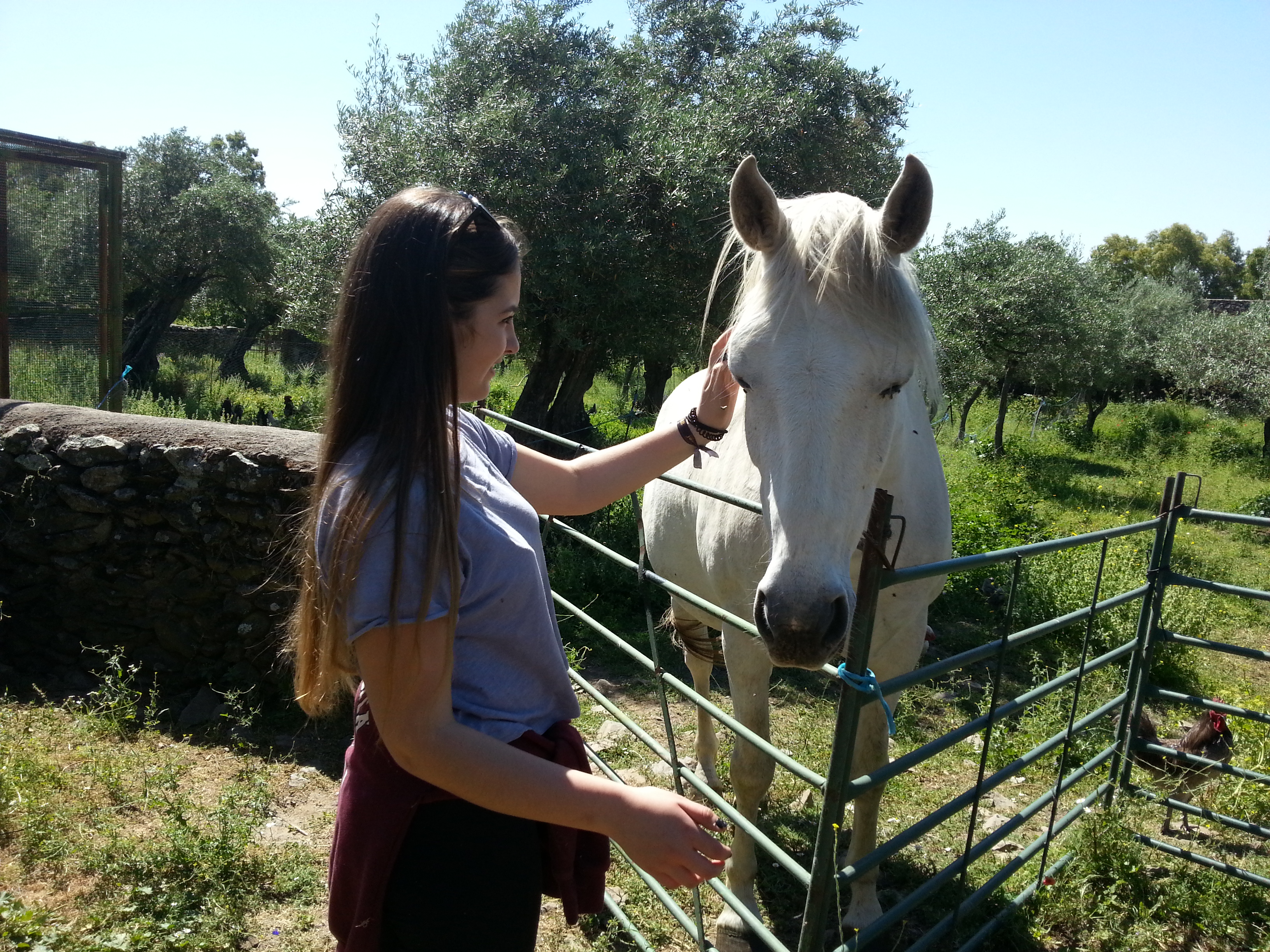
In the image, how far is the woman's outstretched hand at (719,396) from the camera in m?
1.97

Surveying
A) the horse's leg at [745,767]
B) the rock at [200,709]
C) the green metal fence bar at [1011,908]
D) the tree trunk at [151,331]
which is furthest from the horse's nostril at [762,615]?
the tree trunk at [151,331]

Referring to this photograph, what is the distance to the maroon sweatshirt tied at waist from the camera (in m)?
1.17

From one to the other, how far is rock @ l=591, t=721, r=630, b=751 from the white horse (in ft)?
4.64

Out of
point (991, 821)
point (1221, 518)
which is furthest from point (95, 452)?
point (1221, 518)

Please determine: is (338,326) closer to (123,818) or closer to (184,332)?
(123,818)

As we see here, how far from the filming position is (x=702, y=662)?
149 inches

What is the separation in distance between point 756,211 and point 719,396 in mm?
480

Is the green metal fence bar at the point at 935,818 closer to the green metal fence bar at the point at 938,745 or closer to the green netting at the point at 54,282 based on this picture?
the green metal fence bar at the point at 938,745

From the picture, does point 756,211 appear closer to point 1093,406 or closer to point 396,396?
point 396,396

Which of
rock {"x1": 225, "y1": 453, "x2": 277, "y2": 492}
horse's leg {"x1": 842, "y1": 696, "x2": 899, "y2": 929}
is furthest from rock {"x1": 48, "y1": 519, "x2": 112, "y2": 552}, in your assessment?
horse's leg {"x1": 842, "y1": 696, "x2": 899, "y2": 929}

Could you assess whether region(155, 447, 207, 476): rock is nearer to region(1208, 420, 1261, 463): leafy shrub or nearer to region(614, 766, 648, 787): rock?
region(614, 766, 648, 787): rock

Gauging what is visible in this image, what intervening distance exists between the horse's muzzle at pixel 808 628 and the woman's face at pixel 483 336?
69cm

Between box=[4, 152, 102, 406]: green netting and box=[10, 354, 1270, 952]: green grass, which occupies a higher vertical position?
box=[4, 152, 102, 406]: green netting

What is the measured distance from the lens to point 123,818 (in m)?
3.21
